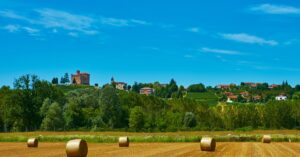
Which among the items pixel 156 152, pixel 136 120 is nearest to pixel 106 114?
pixel 136 120

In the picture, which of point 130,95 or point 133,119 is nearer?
point 133,119

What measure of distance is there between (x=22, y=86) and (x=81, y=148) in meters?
87.6

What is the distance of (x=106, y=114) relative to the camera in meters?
112

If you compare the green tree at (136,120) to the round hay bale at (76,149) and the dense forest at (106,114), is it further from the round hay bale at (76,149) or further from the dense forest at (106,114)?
the round hay bale at (76,149)

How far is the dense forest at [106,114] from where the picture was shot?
106 m

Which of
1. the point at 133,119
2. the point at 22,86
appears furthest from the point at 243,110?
the point at 22,86

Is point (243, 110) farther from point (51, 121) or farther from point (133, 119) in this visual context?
point (51, 121)

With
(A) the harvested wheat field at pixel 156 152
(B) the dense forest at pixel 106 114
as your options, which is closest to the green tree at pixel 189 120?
(B) the dense forest at pixel 106 114

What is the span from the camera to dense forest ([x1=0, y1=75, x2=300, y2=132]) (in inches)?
4178

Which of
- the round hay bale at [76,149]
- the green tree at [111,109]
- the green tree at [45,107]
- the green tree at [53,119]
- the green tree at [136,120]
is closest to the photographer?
the round hay bale at [76,149]

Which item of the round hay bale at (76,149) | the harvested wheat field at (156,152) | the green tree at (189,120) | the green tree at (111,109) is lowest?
the harvested wheat field at (156,152)

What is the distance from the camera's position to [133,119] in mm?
108812

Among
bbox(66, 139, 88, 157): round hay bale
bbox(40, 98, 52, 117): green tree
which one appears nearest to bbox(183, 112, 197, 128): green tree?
bbox(40, 98, 52, 117): green tree

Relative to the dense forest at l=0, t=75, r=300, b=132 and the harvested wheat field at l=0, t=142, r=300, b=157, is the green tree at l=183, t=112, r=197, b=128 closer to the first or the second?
the dense forest at l=0, t=75, r=300, b=132
